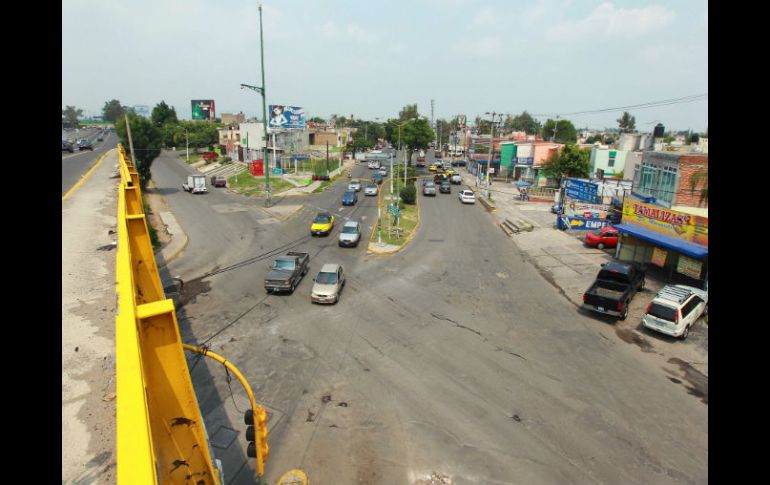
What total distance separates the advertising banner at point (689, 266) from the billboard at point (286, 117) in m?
71.1

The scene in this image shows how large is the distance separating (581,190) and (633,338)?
29.1 m

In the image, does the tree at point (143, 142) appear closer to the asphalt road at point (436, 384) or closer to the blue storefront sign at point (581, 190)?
the asphalt road at point (436, 384)

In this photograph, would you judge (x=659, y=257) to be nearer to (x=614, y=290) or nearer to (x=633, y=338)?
(x=614, y=290)

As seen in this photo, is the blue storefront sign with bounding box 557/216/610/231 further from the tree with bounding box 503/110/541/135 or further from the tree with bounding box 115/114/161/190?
the tree with bounding box 503/110/541/135

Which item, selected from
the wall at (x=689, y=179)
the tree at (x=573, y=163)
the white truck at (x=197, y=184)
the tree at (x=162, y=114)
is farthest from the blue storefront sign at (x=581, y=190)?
the tree at (x=162, y=114)

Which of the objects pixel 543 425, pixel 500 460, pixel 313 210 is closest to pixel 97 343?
pixel 500 460

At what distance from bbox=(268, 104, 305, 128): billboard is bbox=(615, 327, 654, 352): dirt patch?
73.0 m

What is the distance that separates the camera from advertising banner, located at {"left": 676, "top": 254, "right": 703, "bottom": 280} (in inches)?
840

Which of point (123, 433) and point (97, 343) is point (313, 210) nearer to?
point (97, 343)

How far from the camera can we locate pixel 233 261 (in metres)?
26.9

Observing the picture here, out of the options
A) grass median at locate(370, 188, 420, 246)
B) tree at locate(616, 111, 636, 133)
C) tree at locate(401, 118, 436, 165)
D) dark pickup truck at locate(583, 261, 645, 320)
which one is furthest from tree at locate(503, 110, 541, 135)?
dark pickup truck at locate(583, 261, 645, 320)
